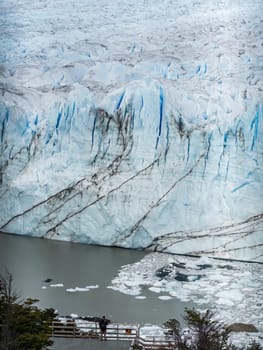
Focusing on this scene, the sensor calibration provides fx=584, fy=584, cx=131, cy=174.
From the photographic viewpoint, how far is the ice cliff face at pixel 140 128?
26.9 feet

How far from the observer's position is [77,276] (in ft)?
23.4

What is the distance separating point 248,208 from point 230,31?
2.80m

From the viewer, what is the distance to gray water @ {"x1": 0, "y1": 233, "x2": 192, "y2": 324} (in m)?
6.08

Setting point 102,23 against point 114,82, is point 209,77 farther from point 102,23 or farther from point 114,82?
point 102,23

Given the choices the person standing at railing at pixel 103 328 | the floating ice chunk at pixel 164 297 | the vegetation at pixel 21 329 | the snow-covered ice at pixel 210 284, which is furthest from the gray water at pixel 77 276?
the vegetation at pixel 21 329

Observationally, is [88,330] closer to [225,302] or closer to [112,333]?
[112,333]

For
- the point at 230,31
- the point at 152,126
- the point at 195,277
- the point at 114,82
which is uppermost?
the point at 230,31

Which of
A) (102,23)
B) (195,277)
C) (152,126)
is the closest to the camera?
(195,277)

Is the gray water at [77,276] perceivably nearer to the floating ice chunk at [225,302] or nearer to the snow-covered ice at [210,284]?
the snow-covered ice at [210,284]

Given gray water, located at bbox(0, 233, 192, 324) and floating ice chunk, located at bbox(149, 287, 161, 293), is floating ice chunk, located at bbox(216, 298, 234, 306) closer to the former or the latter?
gray water, located at bbox(0, 233, 192, 324)

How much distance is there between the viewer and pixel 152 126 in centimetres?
858

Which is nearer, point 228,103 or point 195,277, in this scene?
point 195,277

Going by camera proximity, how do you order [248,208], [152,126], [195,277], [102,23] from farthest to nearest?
1. [102,23]
2. [152,126]
3. [248,208]
4. [195,277]

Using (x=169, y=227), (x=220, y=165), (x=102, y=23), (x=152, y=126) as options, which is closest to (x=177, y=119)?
(x=152, y=126)
